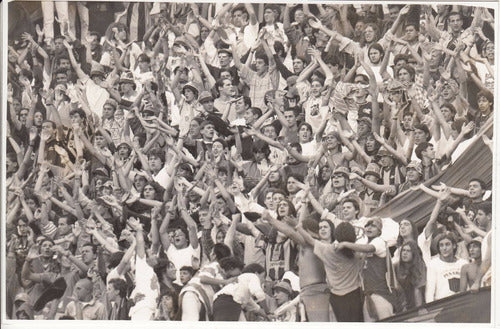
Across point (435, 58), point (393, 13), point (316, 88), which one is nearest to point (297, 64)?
point (316, 88)

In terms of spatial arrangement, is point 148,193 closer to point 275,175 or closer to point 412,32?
point 275,175

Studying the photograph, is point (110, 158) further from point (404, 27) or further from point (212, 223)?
point (404, 27)

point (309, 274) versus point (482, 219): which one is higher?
point (482, 219)

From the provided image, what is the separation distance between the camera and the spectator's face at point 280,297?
8.66 ft

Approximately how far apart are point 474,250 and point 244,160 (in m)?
0.99

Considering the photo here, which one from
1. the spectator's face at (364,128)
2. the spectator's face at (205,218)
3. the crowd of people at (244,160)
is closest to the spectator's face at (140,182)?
the crowd of people at (244,160)

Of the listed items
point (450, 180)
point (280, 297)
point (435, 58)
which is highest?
point (435, 58)

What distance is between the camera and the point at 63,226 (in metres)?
2.64

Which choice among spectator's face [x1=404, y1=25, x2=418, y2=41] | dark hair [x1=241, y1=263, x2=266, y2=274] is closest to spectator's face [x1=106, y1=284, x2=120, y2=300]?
dark hair [x1=241, y1=263, x2=266, y2=274]

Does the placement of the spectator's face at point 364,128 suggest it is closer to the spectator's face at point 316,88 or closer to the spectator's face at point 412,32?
the spectator's face at point 316,88

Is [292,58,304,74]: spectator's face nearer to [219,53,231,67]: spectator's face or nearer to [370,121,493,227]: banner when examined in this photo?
[219,53,231,67]: spectator's face

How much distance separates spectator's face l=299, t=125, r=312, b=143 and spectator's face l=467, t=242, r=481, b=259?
78cm

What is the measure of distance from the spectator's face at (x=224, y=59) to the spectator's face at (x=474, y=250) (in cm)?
122

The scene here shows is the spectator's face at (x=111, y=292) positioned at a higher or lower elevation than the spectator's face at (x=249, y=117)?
lower
